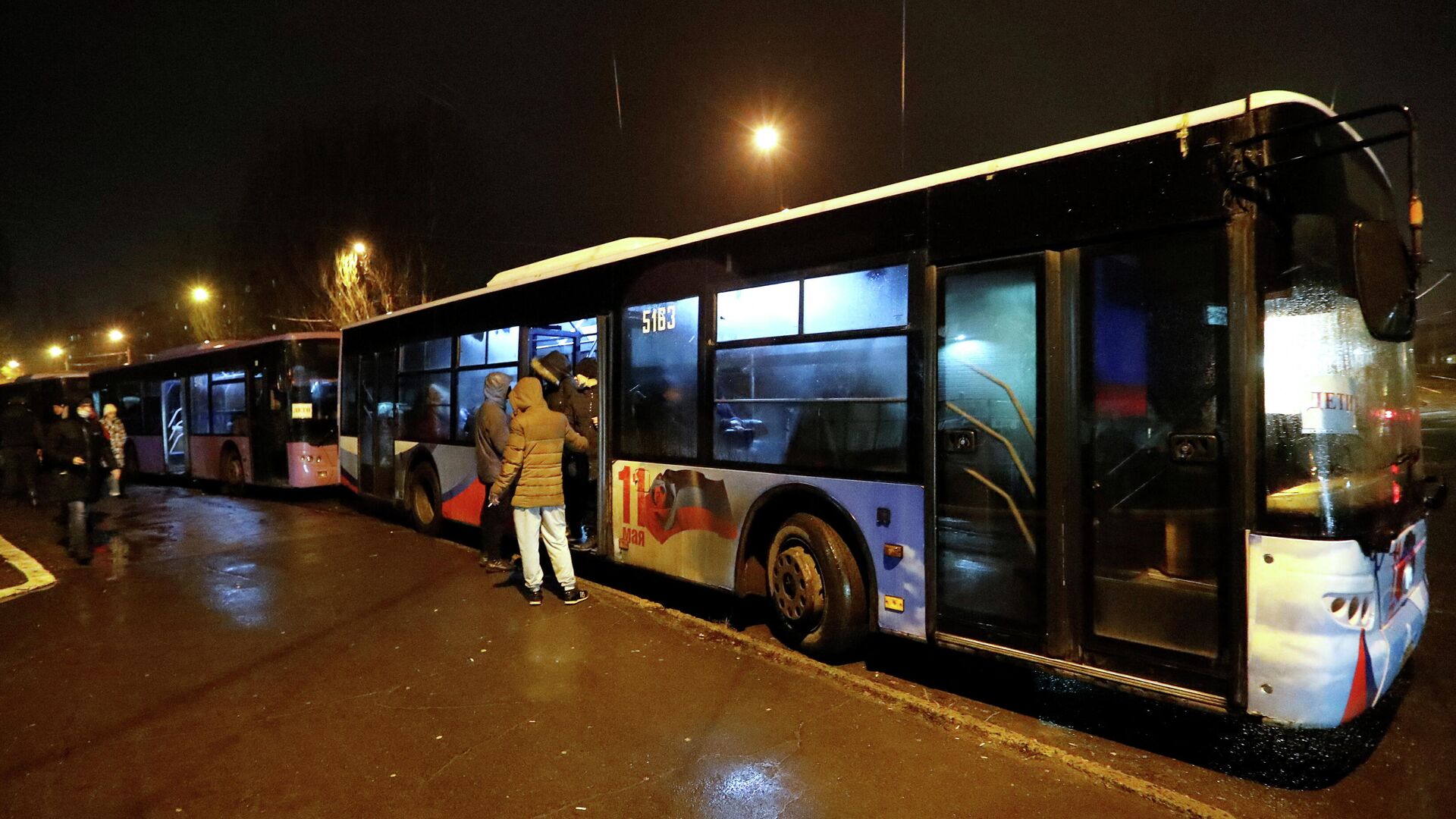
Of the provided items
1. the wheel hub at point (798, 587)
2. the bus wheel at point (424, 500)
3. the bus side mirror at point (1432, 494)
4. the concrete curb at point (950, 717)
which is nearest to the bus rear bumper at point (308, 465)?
the bus wheel at point (424, 500)

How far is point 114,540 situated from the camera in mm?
10453

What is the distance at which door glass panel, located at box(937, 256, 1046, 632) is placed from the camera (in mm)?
4254

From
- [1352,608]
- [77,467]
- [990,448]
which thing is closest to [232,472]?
[77,467]

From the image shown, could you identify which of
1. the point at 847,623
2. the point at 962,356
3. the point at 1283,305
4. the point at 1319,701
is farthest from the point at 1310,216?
the point at 847,623

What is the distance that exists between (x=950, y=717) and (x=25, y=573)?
9689 mm

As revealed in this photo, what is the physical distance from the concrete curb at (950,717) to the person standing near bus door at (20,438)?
8.27 metres

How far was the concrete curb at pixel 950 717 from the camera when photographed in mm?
3596

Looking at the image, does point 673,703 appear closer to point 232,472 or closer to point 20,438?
point 20,438

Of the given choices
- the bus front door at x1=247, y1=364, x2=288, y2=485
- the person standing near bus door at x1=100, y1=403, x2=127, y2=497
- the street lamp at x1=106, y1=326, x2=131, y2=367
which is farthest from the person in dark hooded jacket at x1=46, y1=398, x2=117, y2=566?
the street lamp at x1=106, y1=326, x2=131, y2=367

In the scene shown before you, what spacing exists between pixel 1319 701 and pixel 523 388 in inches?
221

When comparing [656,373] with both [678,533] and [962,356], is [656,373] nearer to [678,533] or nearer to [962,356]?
[678,533]

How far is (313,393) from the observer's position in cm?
1448

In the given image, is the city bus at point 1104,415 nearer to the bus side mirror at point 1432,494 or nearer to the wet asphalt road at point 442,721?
the bus side mirror at point 1432,494

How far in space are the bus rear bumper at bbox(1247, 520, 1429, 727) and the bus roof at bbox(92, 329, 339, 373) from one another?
48.3 feet
